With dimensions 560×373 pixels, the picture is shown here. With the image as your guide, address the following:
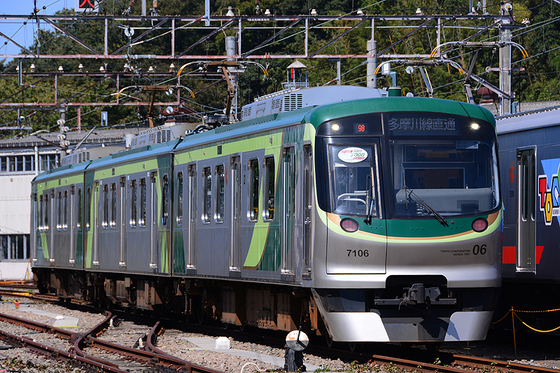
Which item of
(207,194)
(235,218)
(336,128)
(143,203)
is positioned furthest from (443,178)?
(143,203)

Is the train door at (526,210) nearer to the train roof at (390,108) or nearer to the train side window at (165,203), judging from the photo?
the train roof at (390,108)

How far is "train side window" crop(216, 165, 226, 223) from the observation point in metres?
16.6

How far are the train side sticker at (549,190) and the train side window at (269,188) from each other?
12.6 ft

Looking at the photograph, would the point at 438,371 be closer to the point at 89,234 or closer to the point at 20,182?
the point at 89,234

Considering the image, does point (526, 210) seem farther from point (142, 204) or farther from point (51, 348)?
point (142, 204)

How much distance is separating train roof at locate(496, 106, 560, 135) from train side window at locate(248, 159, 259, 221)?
3888 millimetres

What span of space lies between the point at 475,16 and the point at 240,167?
494 inches

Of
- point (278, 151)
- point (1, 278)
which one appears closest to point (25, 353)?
point (278, 151)

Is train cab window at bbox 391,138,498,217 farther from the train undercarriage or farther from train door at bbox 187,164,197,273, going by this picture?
train door at bbox 187,164,197,273

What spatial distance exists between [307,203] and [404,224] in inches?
53.2

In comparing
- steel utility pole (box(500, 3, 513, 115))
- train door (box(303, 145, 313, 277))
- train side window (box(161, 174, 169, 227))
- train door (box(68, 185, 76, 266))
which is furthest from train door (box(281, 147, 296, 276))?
train door (box(68, 185, 76, 266))

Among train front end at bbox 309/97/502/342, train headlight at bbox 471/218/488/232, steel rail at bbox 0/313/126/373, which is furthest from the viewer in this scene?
steel rail at bbox 0/313/126/373

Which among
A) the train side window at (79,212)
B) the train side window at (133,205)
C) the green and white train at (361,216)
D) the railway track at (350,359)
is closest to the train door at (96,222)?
the train side window at (79,212)

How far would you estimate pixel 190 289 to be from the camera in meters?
18.9
